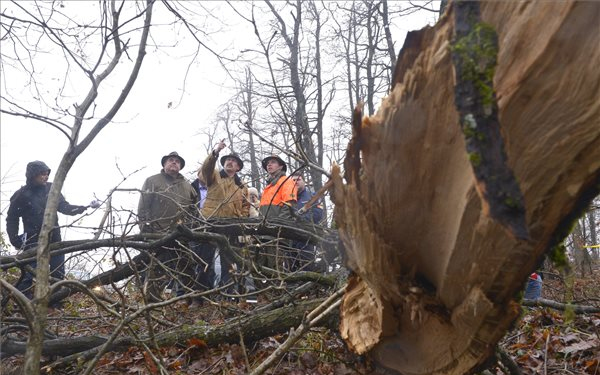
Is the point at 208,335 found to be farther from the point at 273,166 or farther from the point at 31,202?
the point at 31,202

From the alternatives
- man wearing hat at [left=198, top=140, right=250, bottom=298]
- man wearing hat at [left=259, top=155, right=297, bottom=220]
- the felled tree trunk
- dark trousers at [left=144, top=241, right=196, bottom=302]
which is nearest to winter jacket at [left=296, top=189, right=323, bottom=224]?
man wearing hat at [left=259, top=155, right=297, bottom=220]

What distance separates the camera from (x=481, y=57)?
120 cm

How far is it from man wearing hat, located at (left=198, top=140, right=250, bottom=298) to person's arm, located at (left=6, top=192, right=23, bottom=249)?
2080mm

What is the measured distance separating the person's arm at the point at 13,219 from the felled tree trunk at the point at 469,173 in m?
4.83

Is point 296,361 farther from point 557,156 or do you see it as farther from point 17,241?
point 17,241

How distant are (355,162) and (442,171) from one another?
296 millimetres

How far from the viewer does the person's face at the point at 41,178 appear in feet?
18.4

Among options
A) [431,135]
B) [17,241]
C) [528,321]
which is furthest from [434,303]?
[17,241]

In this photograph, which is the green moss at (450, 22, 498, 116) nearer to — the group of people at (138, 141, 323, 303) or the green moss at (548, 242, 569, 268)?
the green moss at (548, 242, 569, 268)

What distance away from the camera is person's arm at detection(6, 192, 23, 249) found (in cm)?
527

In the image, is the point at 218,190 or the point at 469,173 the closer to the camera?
the point at 469,173

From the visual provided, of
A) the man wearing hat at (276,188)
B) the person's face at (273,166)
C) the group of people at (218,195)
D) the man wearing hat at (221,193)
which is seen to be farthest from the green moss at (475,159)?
the person's face at (273,166)

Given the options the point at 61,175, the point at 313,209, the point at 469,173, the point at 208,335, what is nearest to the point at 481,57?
the point at 469,173

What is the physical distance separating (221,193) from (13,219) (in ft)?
7.87
